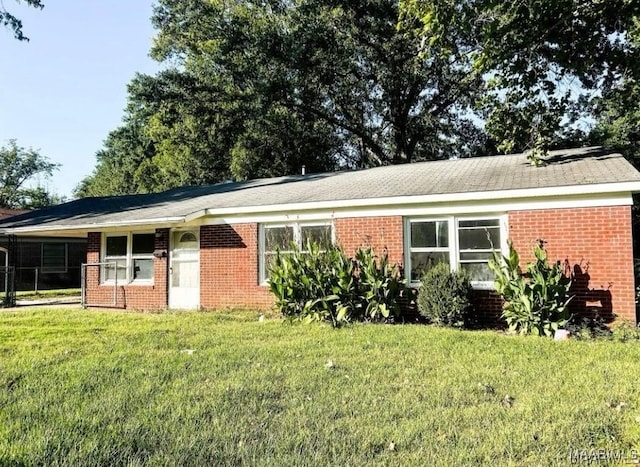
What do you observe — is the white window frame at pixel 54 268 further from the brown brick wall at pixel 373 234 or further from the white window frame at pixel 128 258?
the brown brick wall at pixel 373 234

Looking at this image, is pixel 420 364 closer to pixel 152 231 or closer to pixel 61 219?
pixel 152 231

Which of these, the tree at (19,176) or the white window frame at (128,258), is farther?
the tree at (19,176)

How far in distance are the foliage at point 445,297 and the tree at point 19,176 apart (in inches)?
1798

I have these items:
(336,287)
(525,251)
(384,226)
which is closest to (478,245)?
(525,251)

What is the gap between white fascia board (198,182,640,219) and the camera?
28.6 feet

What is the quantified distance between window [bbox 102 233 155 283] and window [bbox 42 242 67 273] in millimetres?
10052

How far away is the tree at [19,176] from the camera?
46.1m

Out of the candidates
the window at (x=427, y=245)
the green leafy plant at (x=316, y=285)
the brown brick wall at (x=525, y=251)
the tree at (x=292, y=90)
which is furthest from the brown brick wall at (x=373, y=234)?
the tree at (x=292, y=90)

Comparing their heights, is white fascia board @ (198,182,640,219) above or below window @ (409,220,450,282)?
above

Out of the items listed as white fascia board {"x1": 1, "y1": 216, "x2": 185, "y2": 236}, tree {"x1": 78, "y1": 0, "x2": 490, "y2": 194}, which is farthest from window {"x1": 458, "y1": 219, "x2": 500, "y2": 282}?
tree {"x1": 78, "y1": 0, "x2": 490, "y2": 194}

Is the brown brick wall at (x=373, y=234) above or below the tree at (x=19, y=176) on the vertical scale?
below

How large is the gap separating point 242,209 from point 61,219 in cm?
662

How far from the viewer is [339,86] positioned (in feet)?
78.0

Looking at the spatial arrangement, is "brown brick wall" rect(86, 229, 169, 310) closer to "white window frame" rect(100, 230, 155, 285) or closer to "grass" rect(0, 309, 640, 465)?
"white window frame" rect(100, 230, 155, 285)
